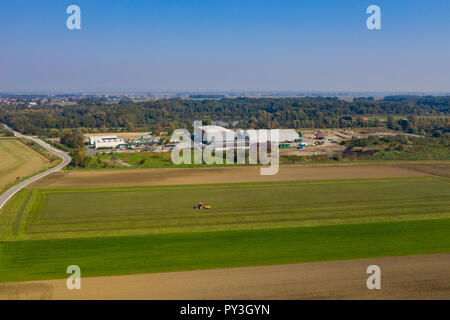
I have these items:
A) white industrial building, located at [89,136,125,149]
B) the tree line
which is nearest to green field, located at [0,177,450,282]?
white industrial building, located at [89,136,125,149]

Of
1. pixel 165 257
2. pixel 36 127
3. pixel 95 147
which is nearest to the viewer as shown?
pixel 165 257

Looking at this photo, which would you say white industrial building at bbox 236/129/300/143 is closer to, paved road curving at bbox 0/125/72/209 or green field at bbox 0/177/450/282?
paved road curving at bbox 0/125/72/209

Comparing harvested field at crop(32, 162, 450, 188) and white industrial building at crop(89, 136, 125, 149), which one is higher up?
white industrial building at crop(89, 136, 125, 149)

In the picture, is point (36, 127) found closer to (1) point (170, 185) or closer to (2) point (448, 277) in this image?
(1) point (170, 185)

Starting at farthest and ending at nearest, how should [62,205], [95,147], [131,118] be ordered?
[131,118] → [95,147] → [62,205]

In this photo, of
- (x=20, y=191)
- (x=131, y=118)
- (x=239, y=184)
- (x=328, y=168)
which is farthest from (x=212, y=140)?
(x=131, y=118)
